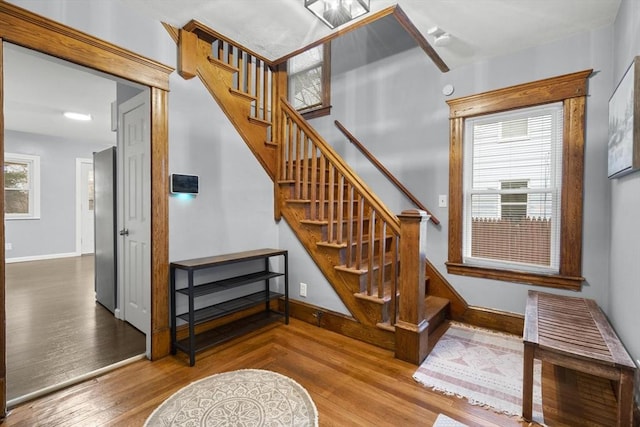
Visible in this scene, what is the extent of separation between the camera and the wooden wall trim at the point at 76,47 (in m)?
1.71

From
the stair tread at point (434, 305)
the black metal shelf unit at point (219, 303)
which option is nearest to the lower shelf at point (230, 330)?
the black metal shelf unit at point (219, 303)

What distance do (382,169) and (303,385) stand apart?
97.7 inches

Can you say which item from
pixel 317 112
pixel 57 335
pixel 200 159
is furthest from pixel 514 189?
pixel 57 335

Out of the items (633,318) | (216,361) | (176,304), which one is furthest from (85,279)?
(633,318)

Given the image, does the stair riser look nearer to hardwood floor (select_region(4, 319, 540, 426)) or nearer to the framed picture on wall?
hardwood floor (select_region(4, 319, 540, 426))

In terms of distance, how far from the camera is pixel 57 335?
2686 mm

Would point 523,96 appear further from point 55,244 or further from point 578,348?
point 55,244

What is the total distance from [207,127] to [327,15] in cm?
136

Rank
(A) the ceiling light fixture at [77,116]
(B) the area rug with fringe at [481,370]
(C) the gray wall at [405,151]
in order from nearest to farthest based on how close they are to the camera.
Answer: (B) the area rug with fringe at [481,370]
(C) the gray wall at [405,151]
(A) the ceiling light fixture at [77,116]

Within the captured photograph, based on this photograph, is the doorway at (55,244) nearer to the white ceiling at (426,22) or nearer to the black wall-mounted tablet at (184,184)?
the white ceiling at (426,22)

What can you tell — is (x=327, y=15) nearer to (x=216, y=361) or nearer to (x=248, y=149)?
(x=248, y=149)

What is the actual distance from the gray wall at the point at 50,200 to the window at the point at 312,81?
5480 millimetres

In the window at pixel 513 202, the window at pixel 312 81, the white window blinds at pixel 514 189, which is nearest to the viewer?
the white window blinds at pixel 514 189

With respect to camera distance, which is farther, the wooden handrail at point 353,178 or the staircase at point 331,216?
the wooden handrail at point 353,178
